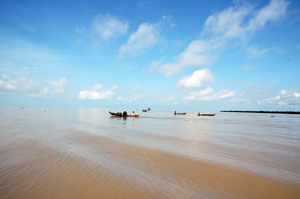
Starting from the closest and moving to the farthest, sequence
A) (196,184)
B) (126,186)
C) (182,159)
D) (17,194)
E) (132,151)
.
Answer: (17,194) < (126,186) < (196,184) < (182,159) < (132,151)

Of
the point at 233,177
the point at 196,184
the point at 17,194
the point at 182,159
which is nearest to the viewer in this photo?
the point at 17,194

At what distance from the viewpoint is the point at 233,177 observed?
610 cm

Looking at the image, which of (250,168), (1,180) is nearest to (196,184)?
(250,168)

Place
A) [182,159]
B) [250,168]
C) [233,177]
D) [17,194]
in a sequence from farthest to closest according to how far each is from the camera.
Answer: [182,159], [250,168], [233,177], [17,194]

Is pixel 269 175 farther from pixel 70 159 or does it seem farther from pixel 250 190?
pixel 70 159

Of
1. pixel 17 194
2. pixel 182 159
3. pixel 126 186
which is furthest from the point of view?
pixel 182 159

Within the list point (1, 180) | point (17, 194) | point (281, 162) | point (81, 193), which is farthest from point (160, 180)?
point (281, 162)

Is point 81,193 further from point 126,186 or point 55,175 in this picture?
point 55,175

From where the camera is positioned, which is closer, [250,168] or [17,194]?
[17,194]

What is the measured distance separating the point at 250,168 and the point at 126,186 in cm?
573

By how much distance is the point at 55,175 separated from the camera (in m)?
5.75

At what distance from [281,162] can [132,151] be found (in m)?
7.98

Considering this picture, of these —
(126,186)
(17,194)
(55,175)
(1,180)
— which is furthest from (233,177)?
(1,180)

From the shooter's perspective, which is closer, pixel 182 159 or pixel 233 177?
pixel 233 177
